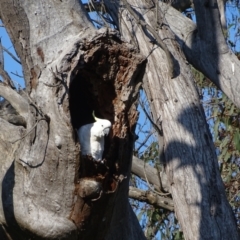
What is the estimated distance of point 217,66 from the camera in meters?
5.09

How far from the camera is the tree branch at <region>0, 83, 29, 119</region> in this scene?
3.22 m

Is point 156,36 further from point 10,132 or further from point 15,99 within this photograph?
point 10,132

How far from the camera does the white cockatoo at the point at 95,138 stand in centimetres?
300

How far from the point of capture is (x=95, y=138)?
3160 millimetres

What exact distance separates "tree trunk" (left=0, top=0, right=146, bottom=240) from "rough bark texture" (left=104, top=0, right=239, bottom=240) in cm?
142

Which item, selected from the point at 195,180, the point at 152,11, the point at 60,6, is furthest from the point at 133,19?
the point at 60,6

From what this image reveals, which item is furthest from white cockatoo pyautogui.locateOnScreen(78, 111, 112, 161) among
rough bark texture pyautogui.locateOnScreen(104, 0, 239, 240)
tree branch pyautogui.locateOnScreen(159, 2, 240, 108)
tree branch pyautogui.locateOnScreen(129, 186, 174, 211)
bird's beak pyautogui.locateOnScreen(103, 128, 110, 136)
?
tree branch pyautogui.locateOnScreen(129, 186, 174, 211)

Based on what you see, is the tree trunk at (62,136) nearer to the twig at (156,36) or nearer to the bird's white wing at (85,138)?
the bird's white wing at (85,138)

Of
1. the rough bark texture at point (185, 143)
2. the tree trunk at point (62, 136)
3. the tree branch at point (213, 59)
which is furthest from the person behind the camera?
the tree branch at point (213, 59)

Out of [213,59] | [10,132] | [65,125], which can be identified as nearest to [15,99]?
[10,132]

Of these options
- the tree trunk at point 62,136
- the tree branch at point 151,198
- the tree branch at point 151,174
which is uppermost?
the tree branch at point 151,174

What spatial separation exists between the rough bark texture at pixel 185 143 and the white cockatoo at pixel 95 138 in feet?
4.81

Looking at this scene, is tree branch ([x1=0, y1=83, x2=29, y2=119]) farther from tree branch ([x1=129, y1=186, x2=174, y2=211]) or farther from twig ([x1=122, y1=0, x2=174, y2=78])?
tree branch ([x1=129, y1=186, x2=174, y2=211])

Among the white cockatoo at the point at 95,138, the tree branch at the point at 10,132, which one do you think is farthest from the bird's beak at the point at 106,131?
the tree branch at the point at 10,132
